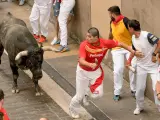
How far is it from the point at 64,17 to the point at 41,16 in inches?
43.9

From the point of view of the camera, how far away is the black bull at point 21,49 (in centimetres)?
1073

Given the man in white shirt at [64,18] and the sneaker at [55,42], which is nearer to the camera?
the man in white shirt at [64,18]

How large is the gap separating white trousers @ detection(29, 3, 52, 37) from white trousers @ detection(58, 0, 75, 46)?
2.92 feet

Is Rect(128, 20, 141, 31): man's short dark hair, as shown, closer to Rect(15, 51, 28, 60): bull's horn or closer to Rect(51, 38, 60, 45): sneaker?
Rect(15, 51, 28, 60): bull's horn

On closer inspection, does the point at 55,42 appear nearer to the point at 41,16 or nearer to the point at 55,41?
the point at 55,41

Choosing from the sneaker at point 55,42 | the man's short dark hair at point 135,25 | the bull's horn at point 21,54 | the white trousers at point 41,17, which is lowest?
the sneaker at point 55,42

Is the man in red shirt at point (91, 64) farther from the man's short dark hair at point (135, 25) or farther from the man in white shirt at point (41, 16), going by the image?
the man in white shirt at point (41, 16)

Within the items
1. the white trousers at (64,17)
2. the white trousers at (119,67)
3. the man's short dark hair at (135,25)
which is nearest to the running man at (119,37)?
the white trousers at (119,67)

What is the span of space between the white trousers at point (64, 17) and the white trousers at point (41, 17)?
89 centimetres

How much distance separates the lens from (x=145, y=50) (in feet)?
31.0

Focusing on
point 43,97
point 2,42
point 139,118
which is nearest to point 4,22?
point 2,42

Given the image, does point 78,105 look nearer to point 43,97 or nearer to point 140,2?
point 43,97

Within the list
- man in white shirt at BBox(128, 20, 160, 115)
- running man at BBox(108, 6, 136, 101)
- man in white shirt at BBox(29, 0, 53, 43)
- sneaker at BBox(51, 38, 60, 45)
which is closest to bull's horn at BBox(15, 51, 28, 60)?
running man at BBox(108, 6, 136, 101)

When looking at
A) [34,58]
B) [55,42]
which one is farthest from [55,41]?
[34,58]
